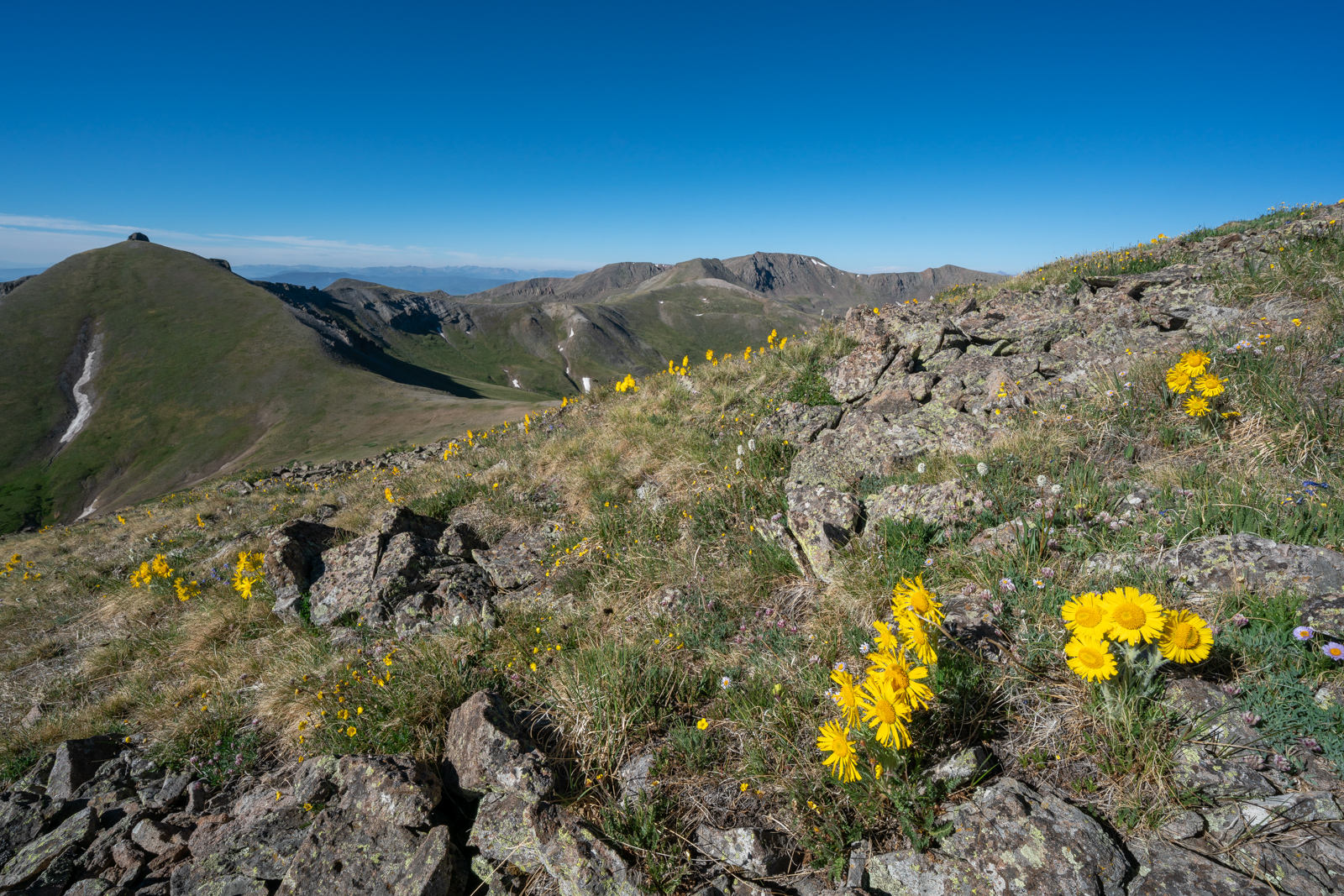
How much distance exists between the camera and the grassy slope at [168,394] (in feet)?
244

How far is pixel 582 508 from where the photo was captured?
6.80 m

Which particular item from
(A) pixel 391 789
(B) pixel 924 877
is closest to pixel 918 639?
(B) pixel 924 877

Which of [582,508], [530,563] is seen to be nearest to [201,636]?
[530,563]

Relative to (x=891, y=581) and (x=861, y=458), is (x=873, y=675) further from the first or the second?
(x=861, y=458)

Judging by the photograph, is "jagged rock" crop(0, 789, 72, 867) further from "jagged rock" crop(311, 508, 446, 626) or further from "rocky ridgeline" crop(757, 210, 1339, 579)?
"rocky ridgeline" crop(757, 210, 1339, 579)

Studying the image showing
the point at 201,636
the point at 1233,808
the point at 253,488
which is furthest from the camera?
the point at 253,488

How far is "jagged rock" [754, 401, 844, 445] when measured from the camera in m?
6.58

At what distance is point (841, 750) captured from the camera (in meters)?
2.49

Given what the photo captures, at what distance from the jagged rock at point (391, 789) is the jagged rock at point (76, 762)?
277 centimetres

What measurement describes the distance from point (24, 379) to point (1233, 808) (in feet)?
493

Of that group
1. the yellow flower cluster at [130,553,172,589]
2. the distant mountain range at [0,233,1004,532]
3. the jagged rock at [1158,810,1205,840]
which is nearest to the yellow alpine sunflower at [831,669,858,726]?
the jagged rock at [1158,810,1205,840]

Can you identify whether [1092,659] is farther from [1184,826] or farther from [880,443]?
[880,443]

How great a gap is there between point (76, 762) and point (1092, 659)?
6.90 m

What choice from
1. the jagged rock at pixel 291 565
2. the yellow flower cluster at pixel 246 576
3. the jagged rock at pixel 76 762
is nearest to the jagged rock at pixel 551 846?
the jagged rock at pixel 76 762
